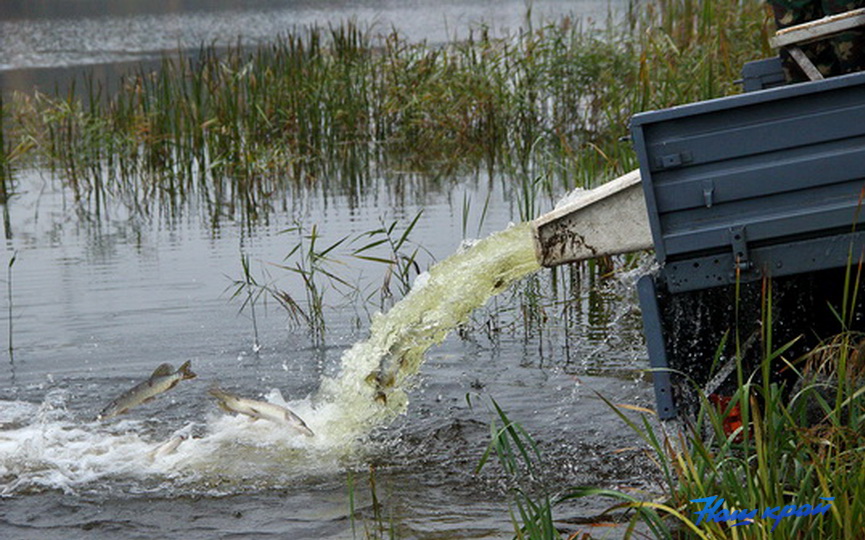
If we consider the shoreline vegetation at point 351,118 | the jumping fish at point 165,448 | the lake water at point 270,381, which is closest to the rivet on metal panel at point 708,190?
the lake water at point 270,381

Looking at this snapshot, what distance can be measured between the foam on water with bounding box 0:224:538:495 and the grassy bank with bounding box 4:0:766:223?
21.2 feet

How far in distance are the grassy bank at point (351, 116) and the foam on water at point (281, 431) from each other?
6.47m

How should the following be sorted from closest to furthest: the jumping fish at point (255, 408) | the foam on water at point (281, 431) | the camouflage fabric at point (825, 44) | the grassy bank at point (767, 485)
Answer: the grassy bank at point (767, 485)
the camouflage fabric at point (825, 44)
the jumping fish at point (255, 408)
the foam on water at point (281, 431)

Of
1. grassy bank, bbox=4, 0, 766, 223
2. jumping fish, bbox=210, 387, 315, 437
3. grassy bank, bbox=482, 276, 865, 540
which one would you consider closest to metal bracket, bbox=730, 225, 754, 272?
grassy bank, bbox=482, 276, 865, 540

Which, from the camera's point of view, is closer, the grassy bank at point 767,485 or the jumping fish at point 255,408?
the grassy bank at point 767,485

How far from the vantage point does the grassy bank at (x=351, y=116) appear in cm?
1402

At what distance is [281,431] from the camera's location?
697 cm

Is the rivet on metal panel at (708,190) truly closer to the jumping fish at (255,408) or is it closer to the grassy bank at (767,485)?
the grassy bank at (767,485)

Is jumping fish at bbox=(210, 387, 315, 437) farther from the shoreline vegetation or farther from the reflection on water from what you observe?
the reflection on water

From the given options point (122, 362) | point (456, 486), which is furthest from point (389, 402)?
point (122, 362)

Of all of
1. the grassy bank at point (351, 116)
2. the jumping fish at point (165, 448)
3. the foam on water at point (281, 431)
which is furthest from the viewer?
the grassy bank at point (351, 116)

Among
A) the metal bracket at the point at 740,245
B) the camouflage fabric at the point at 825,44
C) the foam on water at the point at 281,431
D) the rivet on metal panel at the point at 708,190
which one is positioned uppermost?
the camouflage fabric at the point at 825,44

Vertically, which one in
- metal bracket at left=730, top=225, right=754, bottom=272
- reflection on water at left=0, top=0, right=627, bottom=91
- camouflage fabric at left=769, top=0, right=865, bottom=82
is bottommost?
metal bracket at left=730, top=225, right=754, bottom=272

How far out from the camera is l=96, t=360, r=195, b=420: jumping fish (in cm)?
628
